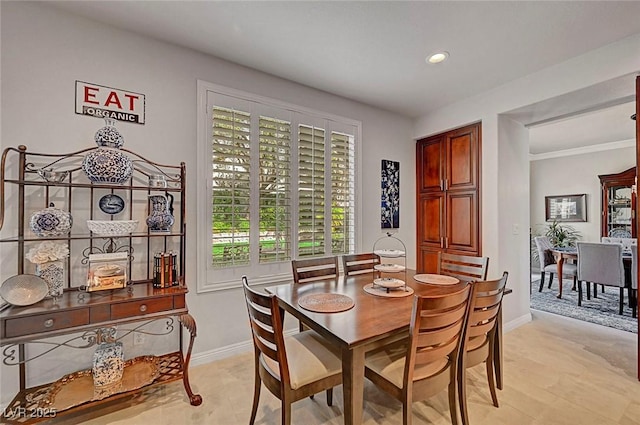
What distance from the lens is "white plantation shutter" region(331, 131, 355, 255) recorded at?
333cm

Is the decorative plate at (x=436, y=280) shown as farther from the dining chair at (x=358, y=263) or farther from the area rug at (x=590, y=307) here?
the area rug at (x=590, y=307)

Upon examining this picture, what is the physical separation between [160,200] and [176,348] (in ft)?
4.05

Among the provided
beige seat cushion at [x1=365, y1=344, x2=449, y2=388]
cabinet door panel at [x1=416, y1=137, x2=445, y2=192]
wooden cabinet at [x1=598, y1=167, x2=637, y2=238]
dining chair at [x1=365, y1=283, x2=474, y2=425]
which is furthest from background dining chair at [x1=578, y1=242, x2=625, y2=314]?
beige seat cushion at [x1=365, y1=344, x2=449, y2=388]

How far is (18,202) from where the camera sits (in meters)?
1.87

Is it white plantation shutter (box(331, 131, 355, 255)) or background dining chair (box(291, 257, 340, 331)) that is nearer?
background dining chair (box(291, 257, 340, 331))

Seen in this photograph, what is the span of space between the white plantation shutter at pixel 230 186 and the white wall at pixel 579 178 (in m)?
7.17

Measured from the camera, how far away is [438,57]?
253 cm

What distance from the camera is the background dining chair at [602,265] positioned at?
3582 millimetres

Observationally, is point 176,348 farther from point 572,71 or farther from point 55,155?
point 572,71

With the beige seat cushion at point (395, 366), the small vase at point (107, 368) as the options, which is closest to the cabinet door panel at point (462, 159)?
the beige seat cushion at point (395, 366)

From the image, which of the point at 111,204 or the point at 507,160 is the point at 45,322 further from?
the point at 507,160

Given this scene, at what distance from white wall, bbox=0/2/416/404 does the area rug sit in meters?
4.13

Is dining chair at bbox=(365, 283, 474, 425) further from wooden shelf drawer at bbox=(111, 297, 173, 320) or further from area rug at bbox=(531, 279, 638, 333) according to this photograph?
area rug at bbox=(531, 279, 638, 333)

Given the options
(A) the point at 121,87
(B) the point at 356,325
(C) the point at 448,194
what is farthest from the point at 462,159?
(A) the point at 121,87
